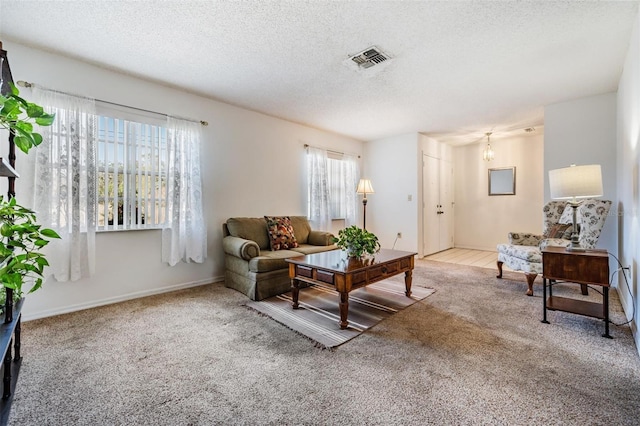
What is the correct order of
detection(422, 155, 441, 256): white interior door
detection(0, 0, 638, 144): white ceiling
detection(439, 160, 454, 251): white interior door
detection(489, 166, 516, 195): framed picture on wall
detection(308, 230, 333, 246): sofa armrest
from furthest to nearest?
detection(439, 160, 454, 251): white interior door, detection(489, 166, 516, 195): framed picture on wall, detection(422, 155, 441, 256): white interior door, detection(308, 230, 333, 246): sofa armrest, detection(0, 0, 638, 144): white ceiling

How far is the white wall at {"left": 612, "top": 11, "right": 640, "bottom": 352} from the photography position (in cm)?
216

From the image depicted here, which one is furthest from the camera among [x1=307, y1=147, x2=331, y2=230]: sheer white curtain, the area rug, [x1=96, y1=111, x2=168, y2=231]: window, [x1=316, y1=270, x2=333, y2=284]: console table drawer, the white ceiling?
[x1=307, y1=147, x2=331, y2=230]: sheer white curtain

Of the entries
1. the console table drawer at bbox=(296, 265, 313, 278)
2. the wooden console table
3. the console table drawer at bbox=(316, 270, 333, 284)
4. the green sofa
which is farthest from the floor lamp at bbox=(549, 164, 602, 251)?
the green sofa

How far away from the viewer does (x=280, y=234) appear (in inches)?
152

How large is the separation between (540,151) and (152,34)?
259 inches

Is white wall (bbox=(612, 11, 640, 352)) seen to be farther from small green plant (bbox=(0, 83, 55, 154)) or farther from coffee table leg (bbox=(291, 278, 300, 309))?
small green plant (bbox=(0, 83, 55, 154))

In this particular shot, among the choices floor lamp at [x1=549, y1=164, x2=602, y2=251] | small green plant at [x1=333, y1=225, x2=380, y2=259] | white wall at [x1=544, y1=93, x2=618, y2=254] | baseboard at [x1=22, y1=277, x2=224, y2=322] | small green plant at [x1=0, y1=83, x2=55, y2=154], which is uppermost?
white wall at [x1=544, y1=93, x2=618, y2=254]

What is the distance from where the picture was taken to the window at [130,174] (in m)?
2.96

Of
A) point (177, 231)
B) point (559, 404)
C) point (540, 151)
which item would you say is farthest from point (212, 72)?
point (540, 151)

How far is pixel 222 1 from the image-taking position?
6.59ft

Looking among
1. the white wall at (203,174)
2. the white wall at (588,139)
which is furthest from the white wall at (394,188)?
the white wall at (588,139)

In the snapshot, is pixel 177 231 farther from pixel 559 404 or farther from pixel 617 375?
pixel 617 375

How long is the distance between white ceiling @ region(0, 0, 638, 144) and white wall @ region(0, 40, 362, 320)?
20 cm

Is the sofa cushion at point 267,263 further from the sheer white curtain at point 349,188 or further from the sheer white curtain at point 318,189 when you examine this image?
the sheer white curtain at point 349,188
